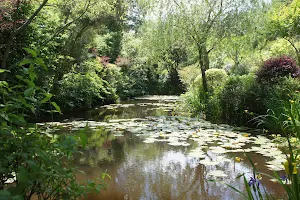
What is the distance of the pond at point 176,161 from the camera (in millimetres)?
2807

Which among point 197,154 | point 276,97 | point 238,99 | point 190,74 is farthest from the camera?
point 190,74

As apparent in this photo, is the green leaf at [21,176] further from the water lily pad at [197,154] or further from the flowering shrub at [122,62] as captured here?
the flowering shrub at [122,62]

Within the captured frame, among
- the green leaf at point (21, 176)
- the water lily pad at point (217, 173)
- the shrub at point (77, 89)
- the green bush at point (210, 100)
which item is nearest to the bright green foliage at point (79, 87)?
the shrub at point (77, 89)

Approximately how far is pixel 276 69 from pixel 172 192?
437 centimetres

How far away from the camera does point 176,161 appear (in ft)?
12.5

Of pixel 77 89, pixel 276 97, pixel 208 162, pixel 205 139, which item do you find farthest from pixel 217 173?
pixel 77 89

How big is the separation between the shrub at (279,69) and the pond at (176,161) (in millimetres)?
1378

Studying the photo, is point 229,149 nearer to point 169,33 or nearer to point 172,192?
point 172,192

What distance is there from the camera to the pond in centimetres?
281

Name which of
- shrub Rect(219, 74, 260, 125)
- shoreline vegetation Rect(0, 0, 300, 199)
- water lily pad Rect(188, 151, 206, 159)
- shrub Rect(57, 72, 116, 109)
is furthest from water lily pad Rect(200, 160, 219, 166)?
shrub Rect(57, 72, 116, 109)

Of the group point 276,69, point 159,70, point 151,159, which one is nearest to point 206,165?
point 151,159

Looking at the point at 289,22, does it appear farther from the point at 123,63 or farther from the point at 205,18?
the point at 123,63

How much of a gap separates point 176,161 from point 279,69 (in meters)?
3.62

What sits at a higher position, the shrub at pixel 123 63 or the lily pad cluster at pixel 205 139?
the shrub at pixel 123 63
